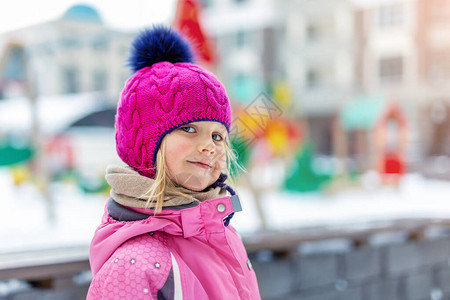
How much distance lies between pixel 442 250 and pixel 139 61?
2448 mm

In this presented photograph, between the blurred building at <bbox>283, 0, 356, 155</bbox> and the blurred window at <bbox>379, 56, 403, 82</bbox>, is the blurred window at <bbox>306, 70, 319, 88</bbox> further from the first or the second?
the blurred window at <bbox>379, 56, 403, 82</bbox>

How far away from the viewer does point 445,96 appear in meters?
16.3

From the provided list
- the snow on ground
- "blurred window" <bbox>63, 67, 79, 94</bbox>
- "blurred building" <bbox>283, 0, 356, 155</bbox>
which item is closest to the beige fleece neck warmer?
the snow on ground

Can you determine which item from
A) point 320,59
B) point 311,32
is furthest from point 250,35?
point 320,59

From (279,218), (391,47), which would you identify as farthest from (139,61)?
Result: (391,47)

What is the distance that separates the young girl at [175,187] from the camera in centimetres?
92

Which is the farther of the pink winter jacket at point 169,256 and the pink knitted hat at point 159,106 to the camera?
the pink knitted hat at point 159,106

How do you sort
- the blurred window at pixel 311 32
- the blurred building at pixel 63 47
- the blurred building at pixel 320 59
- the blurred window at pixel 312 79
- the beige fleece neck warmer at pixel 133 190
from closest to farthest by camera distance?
the beige fleece neck warmer at pixel 133 190, the blurred building at pixel 63 47, the blurred building at pixel 320 59, the blurred window at pixel 311 32, the blurred window at pixel 312 79

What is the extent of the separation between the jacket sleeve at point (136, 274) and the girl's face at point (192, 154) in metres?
0.17

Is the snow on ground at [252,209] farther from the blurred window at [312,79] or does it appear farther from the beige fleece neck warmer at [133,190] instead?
the blurred window at [312,79]

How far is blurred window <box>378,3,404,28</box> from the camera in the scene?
1639cm

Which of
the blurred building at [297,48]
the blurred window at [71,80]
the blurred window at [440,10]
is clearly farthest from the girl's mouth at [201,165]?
the blurred window at [440,10]

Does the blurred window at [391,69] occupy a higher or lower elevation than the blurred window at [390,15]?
lower

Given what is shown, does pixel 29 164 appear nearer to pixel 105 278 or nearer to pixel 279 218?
pixel 279 218
